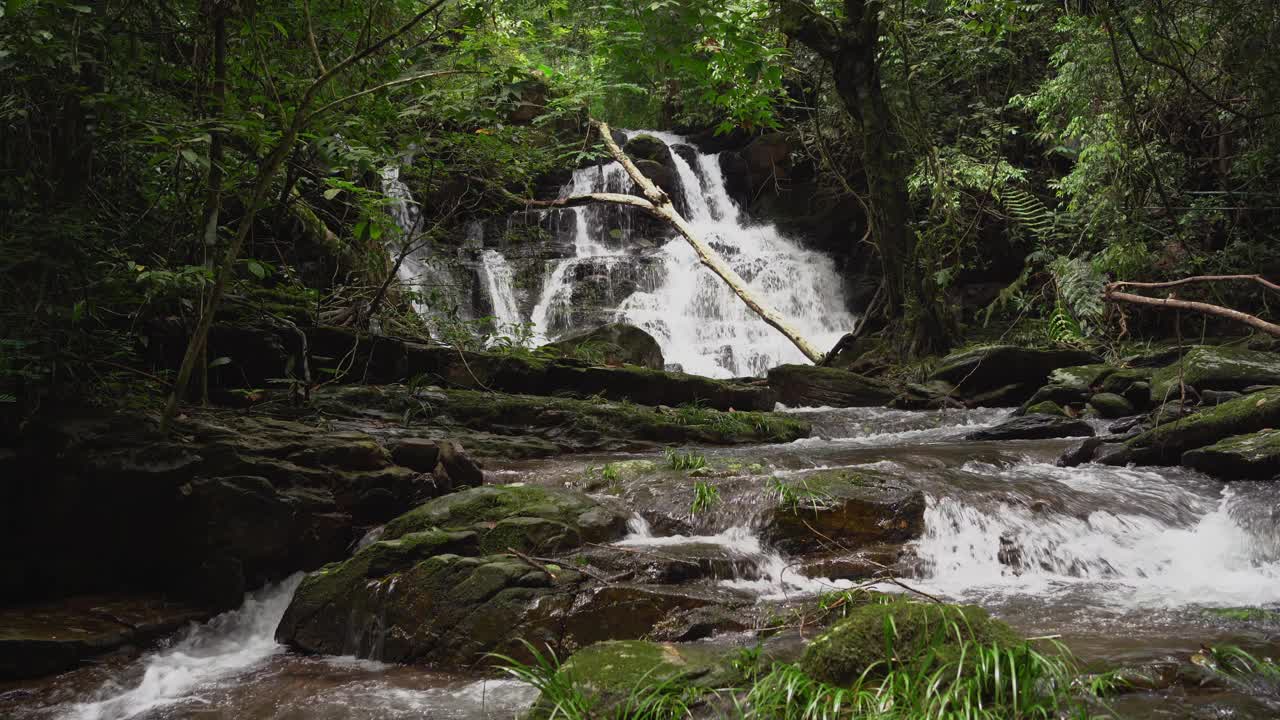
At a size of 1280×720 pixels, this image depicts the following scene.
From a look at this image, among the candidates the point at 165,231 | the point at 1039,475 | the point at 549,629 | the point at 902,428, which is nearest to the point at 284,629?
the point at 549,629

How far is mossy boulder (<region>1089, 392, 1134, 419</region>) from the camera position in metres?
9.73

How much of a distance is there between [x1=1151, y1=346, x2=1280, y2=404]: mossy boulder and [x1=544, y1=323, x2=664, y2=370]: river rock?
657 centimetres

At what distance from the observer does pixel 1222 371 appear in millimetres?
8875

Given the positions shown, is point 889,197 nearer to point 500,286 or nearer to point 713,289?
point 713,289

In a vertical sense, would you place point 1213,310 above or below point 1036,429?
above

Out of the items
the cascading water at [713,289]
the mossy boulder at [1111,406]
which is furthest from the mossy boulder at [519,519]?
the cascading water at [713,289]

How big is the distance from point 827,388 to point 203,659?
9.44 metres

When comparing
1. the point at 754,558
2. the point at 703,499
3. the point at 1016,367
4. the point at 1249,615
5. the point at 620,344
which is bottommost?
the point at 1249,615

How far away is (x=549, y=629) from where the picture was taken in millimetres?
4148

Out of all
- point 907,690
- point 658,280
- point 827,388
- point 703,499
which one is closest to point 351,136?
point 703,499

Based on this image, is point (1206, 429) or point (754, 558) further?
point (1206, 429)

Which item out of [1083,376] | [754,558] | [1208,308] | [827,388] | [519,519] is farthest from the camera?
[827,388]

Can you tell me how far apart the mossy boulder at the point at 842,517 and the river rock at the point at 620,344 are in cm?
665

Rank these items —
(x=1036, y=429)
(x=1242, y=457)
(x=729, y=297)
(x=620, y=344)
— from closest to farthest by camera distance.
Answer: (x=1242, y=457)
(x=1036, y=429)
(x=620, y=344)
(x=729, y=297)
